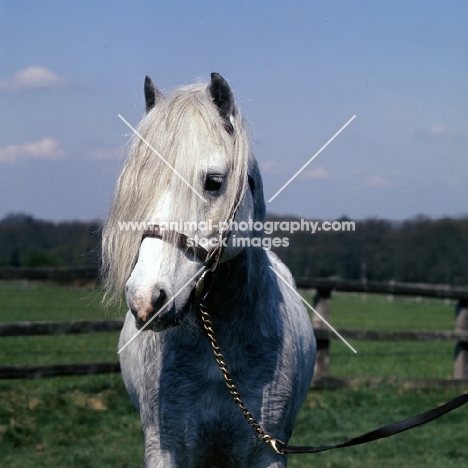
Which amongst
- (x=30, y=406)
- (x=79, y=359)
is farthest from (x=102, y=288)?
(x=79, y=359)

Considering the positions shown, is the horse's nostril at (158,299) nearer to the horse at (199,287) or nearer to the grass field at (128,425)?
the horse at (199,287)

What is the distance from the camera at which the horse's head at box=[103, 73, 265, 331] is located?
2227 millimetres

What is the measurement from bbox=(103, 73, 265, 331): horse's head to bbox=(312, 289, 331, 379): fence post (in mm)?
5880

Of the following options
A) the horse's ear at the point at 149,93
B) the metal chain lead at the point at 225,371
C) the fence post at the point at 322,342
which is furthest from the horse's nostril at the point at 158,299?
the fence post at the point at 322,342

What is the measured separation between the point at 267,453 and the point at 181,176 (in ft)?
3.73

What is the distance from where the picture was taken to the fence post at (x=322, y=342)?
827 centimetres

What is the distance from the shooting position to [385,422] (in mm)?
6883

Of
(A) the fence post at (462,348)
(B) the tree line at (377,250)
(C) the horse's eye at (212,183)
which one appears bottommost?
(A) the fence post at (462,348)

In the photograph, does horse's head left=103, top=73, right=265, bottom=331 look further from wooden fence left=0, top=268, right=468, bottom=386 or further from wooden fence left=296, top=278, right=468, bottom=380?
wooden fence left=296, top=278, right=468, bottom=380

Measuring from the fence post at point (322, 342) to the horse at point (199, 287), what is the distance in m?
5.30

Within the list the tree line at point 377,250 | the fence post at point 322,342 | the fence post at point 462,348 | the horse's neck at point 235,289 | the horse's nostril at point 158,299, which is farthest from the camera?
the tree line at point 377,250

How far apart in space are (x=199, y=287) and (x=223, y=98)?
697 millimetres

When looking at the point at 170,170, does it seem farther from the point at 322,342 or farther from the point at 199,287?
the point at 322,342

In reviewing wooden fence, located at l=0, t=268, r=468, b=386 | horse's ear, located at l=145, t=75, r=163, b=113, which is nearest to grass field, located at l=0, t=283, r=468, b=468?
wooden fence, located at l=0, t=268, r=468, b=386
